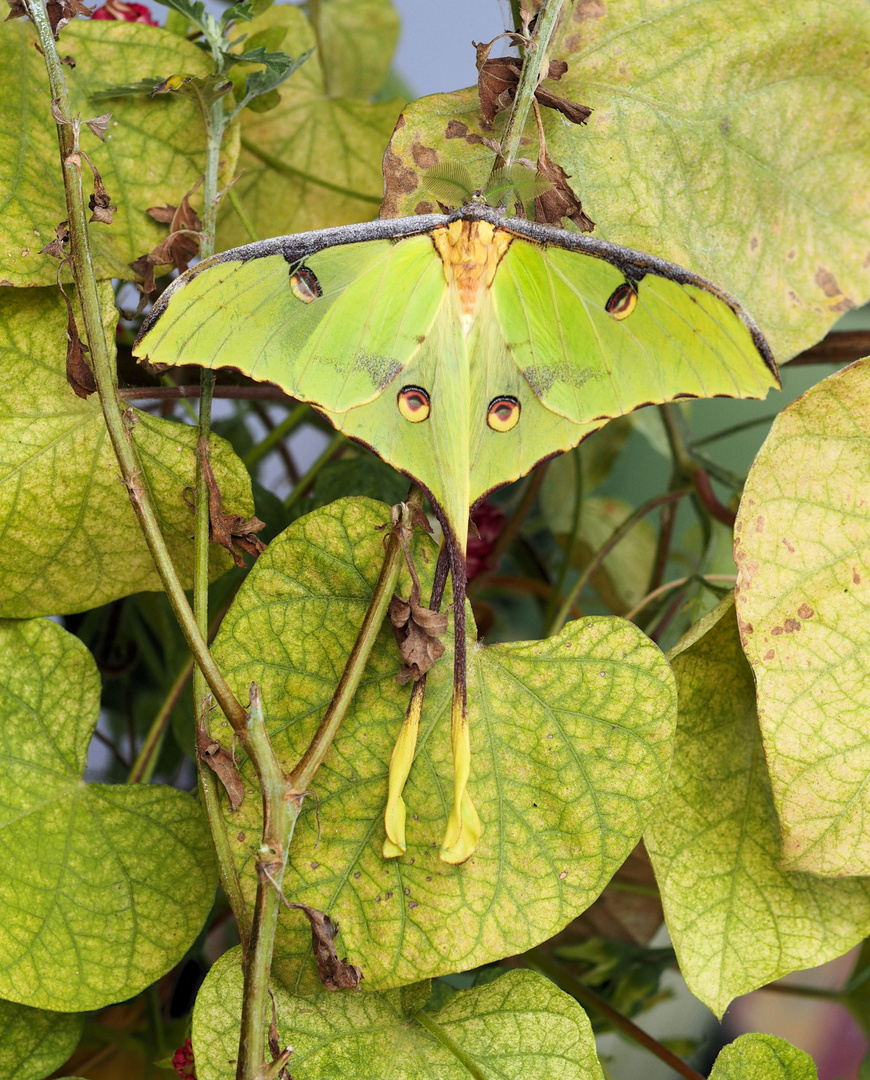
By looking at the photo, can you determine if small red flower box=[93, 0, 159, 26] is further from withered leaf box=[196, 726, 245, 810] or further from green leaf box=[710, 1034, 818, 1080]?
green leaf box=[710, 1034, 818, 1080]

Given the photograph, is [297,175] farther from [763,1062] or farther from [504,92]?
[763,1062]

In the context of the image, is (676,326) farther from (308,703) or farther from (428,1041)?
(428,1041)

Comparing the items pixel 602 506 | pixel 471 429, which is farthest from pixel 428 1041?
pixel 602 506

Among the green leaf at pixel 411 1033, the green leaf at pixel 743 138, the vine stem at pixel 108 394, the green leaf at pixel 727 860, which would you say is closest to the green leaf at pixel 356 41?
the green leaf at pixel 743 138

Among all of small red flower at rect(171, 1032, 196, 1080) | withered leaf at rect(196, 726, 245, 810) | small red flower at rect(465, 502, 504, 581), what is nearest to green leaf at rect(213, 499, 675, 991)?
withered leaf at rect(196, 726, 245, 810)

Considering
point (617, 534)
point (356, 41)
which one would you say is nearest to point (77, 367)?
point (617, 534)

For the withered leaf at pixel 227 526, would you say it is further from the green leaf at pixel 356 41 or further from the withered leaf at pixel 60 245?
the green leaf at pixel 356 41
